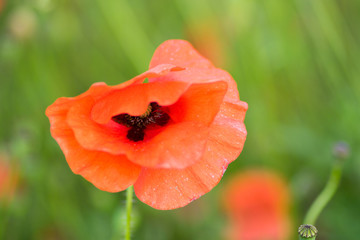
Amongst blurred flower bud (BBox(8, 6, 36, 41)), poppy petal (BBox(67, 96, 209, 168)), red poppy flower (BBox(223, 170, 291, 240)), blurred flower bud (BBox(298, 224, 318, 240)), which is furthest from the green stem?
blurred flower bud (BBox(8, 6, 36, 41))

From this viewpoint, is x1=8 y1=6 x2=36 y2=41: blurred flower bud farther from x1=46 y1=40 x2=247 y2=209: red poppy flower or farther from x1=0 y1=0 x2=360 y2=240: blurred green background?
x1=46 y1=40 x2=247 y2=209: red poppy flower

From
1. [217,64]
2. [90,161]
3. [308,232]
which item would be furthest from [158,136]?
[217,64]

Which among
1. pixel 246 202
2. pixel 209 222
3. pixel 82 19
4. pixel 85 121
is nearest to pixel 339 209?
pixel 246 202

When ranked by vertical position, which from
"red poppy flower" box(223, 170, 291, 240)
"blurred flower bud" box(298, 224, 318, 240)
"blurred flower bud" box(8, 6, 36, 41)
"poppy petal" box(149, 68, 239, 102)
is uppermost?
"blurred flower bud" box(8, 6, 36, 41)

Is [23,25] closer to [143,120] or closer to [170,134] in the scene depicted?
[143,120]

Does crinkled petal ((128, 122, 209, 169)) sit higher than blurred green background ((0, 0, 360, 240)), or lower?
higher

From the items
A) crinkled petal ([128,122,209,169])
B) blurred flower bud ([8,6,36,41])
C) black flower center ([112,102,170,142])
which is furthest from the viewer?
blurred flower bud ([8,6,36,41])

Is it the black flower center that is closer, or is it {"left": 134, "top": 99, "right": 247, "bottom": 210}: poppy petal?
{"left": 134, "top": 99, "right": 247, "bottom": 210}: poppy petal

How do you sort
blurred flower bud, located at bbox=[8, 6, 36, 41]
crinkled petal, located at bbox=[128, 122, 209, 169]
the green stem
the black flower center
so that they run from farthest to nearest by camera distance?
blurred flower bud, located at bbox=[8, 6, 36, 41] → the green stem → the black flower center → crinkled petal, located at bbox=[128, 122, 209, 169]
